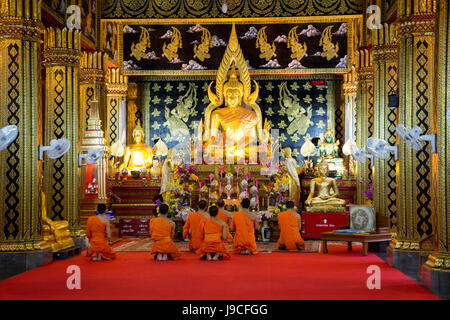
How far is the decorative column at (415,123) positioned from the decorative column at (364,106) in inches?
199

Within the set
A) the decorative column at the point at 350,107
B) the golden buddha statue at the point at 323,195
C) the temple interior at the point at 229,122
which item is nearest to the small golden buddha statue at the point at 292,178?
the temple interior at the point at 229,122

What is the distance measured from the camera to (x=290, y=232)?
37.4 ft

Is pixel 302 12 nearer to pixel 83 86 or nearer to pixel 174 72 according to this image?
pixel 174 72

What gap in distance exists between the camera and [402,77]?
9.51m

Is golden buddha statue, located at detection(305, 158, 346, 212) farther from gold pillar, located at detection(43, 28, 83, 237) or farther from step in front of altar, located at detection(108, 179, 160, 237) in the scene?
gold pillar, located at detection(43, 28, 83, 237)

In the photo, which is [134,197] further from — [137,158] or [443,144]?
[443,144]

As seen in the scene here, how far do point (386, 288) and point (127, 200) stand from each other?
9130mm

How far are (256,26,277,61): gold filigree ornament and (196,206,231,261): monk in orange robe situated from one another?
7.78 m

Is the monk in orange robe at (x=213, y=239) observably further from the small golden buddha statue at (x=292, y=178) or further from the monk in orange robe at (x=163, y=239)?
the small golden buddha statue at (x=292, y=178)

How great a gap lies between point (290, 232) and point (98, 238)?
3.46 meters

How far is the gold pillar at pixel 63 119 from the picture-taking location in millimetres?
11695

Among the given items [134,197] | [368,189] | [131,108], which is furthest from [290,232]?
[131,108]

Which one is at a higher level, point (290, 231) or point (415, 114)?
point (415, 114)

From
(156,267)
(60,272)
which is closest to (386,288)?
(156,267)
